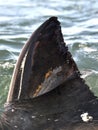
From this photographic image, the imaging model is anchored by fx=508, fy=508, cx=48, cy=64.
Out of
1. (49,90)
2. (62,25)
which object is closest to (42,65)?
(49,90)

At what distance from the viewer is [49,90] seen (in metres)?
4.85

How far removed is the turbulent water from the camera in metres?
7.85

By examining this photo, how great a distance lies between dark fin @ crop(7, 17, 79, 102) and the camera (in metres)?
4.74

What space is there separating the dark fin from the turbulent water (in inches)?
51.4

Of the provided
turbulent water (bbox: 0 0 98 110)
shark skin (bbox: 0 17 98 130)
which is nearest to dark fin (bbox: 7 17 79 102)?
shark skin (bbox: 0 17 98 130)

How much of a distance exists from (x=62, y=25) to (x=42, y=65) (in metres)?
7.31

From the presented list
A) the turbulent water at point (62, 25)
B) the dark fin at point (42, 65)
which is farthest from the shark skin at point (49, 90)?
the turbulent water at point (62, 25)

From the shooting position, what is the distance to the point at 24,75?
476cm

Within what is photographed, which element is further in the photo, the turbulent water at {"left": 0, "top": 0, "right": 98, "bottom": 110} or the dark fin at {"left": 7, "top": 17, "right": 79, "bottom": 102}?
the turbulent water at {"left": 0, "top": 0, "right": 98, "bottom": 110}

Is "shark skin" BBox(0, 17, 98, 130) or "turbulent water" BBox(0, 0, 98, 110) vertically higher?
"turbulent water" BBox(0, 0, 98, 110)

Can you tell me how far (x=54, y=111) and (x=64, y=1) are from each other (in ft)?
38.6

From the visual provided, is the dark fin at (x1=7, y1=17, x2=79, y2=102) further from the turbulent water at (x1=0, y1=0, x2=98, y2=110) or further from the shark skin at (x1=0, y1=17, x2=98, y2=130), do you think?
the turbulent water at (x1=0, y1=0, x2=98, y2=110)

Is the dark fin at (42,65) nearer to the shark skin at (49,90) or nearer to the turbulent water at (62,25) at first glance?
the shark skin at (49,90)

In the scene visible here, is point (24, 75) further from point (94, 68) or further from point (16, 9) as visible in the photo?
point (16, 9)
